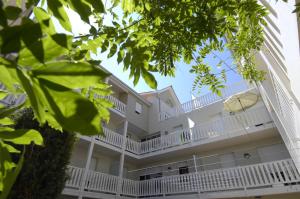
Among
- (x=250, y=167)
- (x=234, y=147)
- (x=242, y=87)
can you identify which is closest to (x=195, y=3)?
(x=250, y=167)

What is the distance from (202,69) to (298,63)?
997 millimetres

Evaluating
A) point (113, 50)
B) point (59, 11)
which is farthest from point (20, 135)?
point (113, 50)

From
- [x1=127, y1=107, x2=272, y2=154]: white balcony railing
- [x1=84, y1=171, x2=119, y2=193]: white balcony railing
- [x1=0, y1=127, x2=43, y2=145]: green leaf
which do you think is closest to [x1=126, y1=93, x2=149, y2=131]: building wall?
[x1=127, y1=107, x2=272, y2=154]: white balcony railing

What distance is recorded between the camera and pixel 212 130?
39.9 feet

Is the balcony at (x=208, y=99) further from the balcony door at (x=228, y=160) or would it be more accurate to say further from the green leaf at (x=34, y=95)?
the green leaf at (x=34, y=95)

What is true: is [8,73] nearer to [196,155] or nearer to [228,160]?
[228,160]

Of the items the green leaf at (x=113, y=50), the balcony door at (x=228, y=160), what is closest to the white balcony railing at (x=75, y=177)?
the balcony door at (x=228, y=160)

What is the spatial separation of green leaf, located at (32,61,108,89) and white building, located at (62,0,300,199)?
735 cm

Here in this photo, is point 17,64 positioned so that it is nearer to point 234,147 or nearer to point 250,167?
point 250,167

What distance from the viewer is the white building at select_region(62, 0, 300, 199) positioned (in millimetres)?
9258

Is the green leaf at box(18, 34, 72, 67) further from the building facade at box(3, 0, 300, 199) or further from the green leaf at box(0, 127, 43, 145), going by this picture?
the building facade at box(3, 0, 300, 199)

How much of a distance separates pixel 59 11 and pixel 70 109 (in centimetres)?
24

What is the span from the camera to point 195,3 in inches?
53.8

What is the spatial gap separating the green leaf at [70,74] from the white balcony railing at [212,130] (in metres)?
11.6
